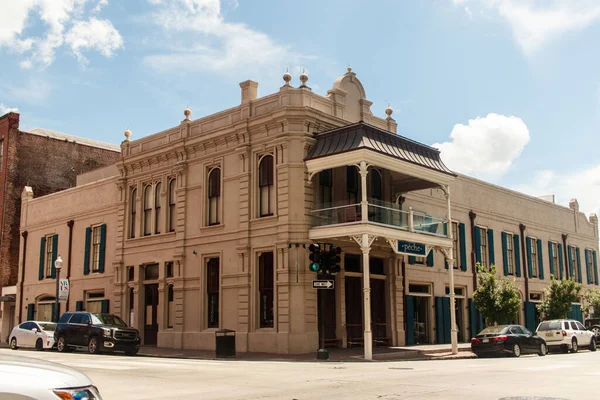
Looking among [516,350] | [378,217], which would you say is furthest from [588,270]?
[378,217]

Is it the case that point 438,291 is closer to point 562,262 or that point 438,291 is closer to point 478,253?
point 478,253

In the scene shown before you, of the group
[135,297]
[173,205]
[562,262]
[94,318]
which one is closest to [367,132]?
[173,205]

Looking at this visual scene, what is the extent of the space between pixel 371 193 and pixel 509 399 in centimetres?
1855

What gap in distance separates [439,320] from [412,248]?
24.6 feet

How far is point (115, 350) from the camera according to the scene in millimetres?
23953

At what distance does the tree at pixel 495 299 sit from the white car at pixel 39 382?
2790cm

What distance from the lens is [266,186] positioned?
25.8 meters

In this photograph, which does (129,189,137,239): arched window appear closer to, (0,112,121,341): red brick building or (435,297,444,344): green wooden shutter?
(0,112,121,341): red brick building

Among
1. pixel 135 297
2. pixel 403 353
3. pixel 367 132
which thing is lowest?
pixel 403 353

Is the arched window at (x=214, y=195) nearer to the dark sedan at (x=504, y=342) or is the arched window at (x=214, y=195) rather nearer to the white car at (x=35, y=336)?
the white car at (x=35, y=336)

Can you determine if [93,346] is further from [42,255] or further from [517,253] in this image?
[517,253]

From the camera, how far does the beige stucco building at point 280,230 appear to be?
23875 mm

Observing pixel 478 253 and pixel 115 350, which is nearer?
pixel 115 350

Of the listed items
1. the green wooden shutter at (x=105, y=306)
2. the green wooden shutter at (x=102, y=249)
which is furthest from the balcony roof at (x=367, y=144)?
the green wooden shutter at (x=105, y=306)
